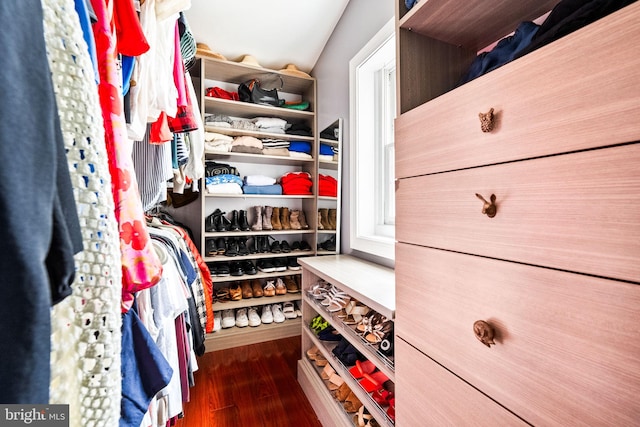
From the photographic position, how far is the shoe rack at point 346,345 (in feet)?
3.32

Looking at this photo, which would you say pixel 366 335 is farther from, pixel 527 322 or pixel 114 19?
pixel 114 19

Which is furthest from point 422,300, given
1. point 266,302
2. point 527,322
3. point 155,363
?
point 266,302

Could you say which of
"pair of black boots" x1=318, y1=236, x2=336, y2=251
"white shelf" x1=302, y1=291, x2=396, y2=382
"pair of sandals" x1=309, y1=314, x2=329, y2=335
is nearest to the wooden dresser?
"white shelf" x1=302, y1=291, x2=396, y2=382

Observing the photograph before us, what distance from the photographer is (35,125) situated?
23 cm

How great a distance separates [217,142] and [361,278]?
1.57 m

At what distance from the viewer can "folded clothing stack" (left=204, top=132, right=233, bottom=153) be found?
2104 mm

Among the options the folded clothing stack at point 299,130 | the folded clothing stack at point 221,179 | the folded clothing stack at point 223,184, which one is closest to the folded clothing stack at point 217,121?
the folded clothing stack at point 221,179

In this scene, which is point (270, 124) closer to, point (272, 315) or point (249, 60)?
point (249, 60)

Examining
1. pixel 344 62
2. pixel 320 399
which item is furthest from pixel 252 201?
pixel 320 399

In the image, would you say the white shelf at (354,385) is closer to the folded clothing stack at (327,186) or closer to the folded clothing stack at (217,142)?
the folded clothing stack at (327,186)

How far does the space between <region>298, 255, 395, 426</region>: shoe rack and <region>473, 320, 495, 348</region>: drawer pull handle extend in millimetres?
324

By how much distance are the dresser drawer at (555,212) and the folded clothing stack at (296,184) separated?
5.85 ft

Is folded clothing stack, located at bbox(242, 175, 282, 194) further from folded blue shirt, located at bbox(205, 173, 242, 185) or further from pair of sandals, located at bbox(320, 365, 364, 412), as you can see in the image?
pair of sandals, located at bbox(320, 365, 364, 412)

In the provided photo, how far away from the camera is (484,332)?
1.82 ft
